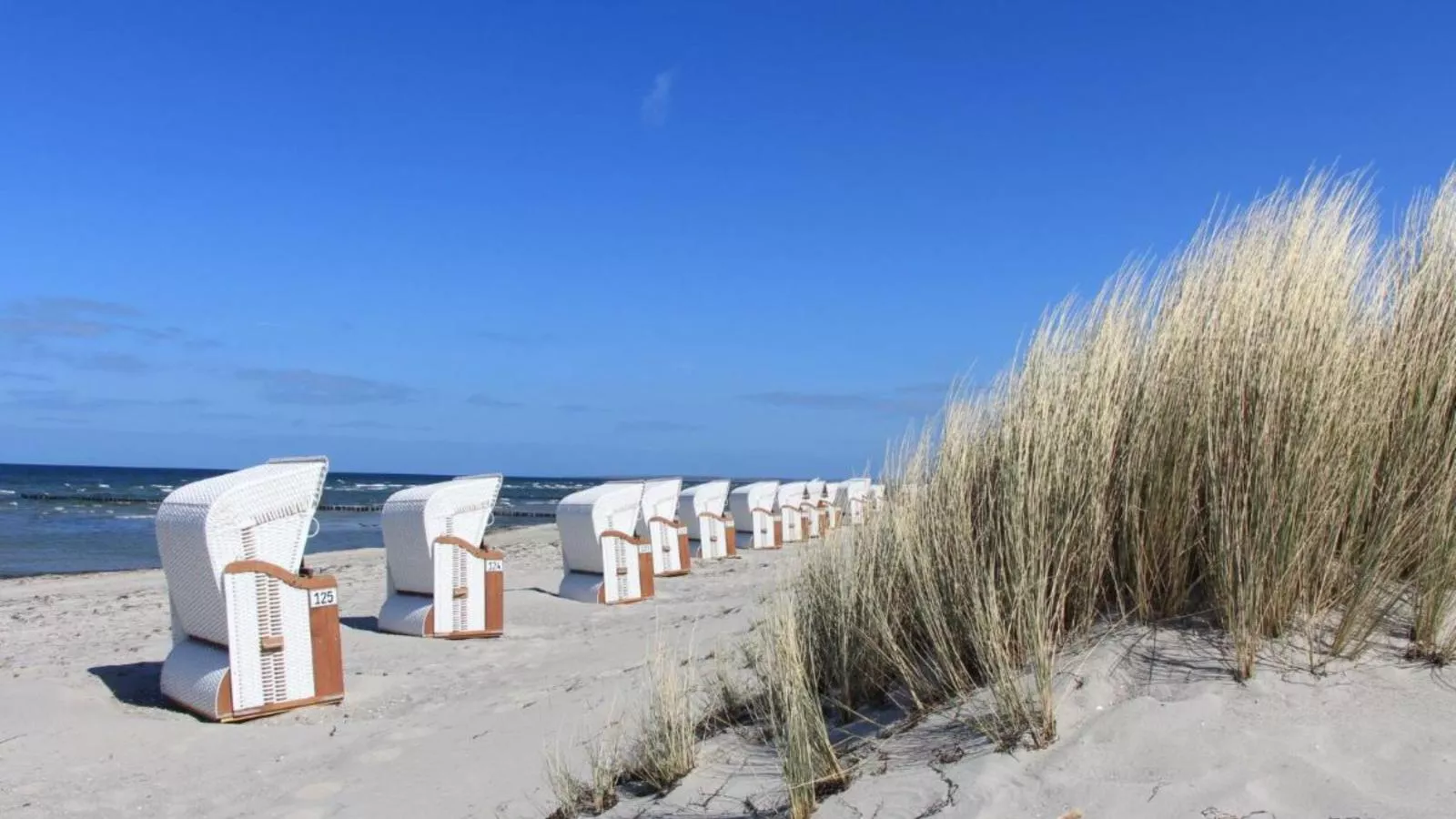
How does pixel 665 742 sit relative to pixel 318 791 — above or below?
above

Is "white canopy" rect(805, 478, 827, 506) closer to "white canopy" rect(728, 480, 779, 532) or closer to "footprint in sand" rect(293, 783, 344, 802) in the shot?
"white canopy" rect(728, 480, 779, 532)

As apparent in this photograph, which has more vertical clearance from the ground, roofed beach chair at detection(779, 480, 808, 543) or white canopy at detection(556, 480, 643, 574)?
white canopy at detection(556, 480, 643, 574)

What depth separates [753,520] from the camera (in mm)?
23328

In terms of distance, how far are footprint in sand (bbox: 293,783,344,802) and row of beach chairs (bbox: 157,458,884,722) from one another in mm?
1680

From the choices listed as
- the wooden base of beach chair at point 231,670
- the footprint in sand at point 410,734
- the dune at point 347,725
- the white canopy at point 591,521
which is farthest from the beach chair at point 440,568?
the footprint in sand at point 410,734

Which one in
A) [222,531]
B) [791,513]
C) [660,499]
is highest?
[222,531]

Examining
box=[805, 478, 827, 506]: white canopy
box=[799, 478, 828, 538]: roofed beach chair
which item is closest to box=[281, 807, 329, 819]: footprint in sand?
box=[799, 478, 828, 538]: roofed beach chair

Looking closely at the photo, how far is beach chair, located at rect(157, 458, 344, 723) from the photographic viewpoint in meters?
6.82

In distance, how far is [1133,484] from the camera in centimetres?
392

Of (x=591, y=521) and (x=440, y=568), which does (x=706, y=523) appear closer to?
(x=591, y=521)

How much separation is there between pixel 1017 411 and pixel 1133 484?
0.63 metres

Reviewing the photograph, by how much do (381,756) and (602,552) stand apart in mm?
7156

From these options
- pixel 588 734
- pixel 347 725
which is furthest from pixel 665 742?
pixel 347 725

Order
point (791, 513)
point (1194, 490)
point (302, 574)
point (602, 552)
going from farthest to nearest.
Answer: point (791, 513) < point (602, 552) < point (302, 574) < point (1194, 490)
